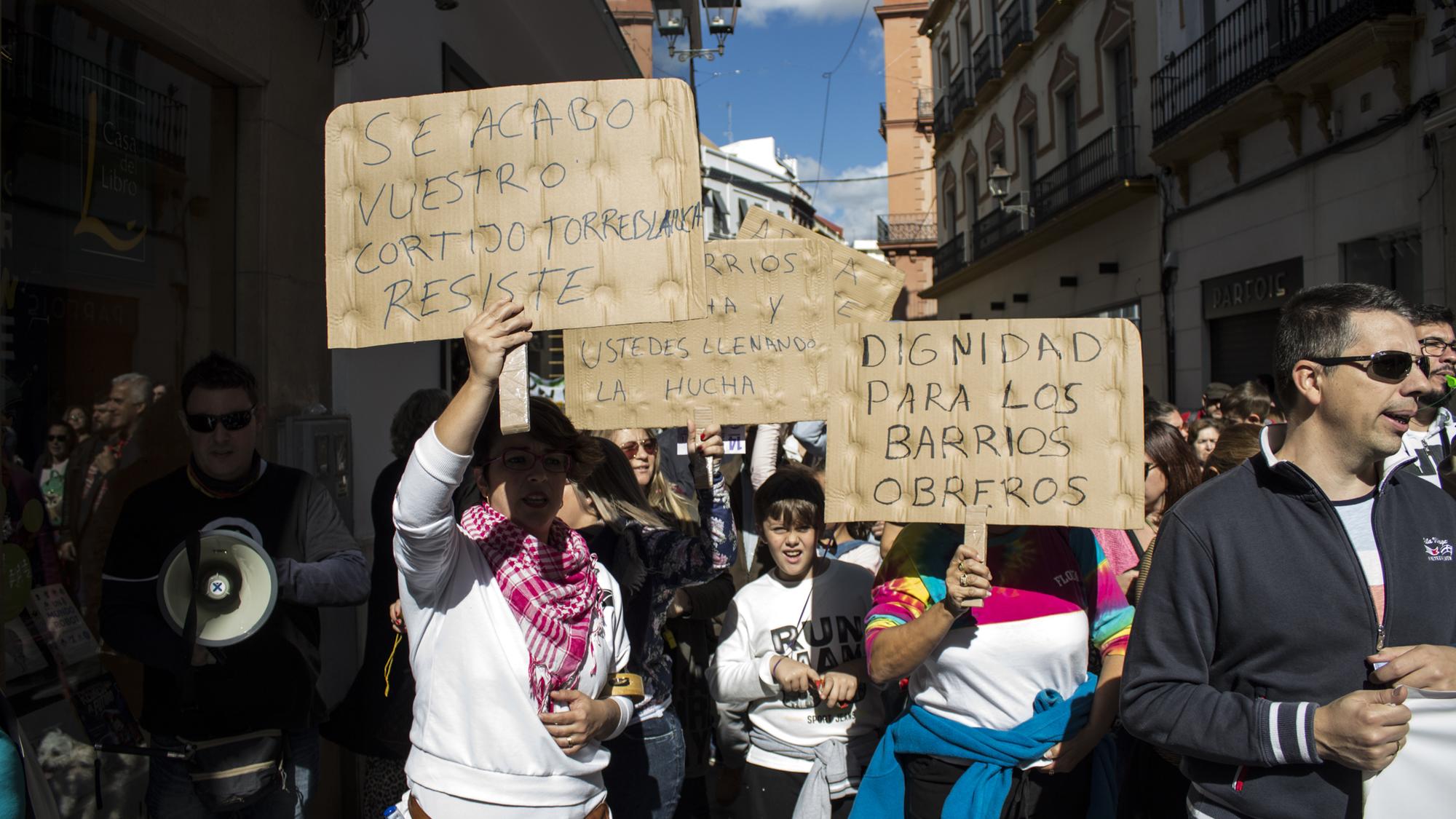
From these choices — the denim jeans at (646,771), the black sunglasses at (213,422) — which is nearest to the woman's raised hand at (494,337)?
the black sunglasses at (213,422)

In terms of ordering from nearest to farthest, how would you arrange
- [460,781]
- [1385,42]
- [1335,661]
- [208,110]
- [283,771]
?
[1335,661] < [460,781] < [283,771] < [208,110] < [1385,42]

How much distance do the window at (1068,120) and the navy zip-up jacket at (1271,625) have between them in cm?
1873

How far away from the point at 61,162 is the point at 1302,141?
11781mm


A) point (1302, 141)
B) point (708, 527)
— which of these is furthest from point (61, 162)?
point (1302, 141)

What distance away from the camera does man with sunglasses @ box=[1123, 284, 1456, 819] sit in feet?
6.68

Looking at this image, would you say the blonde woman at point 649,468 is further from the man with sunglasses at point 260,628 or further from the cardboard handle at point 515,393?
the cardboard handle at point 515,393

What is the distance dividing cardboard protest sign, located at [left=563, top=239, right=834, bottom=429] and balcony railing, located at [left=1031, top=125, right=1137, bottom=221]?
14100mm

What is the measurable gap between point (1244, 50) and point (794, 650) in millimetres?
11634

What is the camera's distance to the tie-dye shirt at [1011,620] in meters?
2.85

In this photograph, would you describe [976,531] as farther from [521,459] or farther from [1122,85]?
[1122,85]


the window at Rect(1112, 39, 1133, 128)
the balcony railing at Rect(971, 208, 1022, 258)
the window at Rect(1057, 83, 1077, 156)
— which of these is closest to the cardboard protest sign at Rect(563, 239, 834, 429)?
the window at Rect(1112, 39, 1133, 128)

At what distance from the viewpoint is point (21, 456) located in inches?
132

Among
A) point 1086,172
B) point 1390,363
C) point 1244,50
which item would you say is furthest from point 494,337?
point 1086,172

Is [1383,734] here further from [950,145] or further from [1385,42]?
[950,145]
